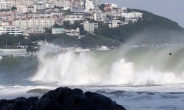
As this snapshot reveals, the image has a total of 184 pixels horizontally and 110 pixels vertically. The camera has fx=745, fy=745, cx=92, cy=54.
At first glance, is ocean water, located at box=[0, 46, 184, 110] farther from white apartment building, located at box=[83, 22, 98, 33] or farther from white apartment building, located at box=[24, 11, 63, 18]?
white apartment building, located at box=[24, 11, 63, 18]

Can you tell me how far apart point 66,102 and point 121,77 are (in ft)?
69.1

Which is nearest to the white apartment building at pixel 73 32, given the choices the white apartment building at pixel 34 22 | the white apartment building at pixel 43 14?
the white apartment building at pixel 34 22

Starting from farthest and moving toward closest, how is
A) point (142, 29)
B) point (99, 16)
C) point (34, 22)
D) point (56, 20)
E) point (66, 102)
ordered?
point (99, 16)
point (34, 22)
point (56, 20)
point (142, 29)
point (66, 102)

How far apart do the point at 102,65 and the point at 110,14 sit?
149m

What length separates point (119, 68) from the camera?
4128 centimetres

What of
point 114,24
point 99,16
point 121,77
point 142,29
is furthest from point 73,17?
point 121,77

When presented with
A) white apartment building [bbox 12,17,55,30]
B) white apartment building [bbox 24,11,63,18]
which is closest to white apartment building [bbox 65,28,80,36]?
white apartment building [bbox 12,17,55,30]

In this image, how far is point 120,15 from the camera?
629 ft

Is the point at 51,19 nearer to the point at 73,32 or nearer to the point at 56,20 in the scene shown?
the point at 56,20

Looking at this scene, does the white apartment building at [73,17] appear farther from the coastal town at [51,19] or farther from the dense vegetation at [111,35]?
the dense vegetation at [111,35]

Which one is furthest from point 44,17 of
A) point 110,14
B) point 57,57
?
point 57,57

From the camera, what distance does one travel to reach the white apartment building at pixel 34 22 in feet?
563

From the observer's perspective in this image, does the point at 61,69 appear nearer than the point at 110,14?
Yes

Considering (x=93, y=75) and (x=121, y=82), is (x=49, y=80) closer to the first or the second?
(x=93, y=75)
